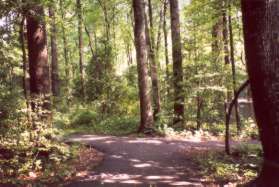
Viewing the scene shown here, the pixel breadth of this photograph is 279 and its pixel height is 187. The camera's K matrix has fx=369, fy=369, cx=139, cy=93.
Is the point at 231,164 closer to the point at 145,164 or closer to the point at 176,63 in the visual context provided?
the point at 145,164

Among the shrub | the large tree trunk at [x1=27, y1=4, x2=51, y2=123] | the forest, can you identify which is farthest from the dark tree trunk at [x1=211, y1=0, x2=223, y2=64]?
the shrub

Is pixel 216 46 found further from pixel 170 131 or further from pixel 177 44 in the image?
pixel 170 131

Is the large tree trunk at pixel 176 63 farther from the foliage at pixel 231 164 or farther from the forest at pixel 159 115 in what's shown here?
the foliage at pixel 231 164

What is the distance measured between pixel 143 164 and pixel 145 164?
0.05 m

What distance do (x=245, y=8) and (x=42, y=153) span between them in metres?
7.47

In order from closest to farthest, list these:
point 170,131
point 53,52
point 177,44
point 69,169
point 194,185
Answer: point 194,185 < point 69,169 < point 170,131 < point 177,44 < point 53,52

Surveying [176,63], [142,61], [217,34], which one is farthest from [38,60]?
[217,34]

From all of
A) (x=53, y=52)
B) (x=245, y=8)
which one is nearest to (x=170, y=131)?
(x=245, y=8)

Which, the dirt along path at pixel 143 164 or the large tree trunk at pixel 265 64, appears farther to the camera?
the dirt along path at pixel 143 164

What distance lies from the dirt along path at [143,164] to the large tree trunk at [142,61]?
1765 millimetres

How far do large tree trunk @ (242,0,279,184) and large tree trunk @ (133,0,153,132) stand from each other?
32.2 feet

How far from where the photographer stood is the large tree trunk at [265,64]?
4.89 m

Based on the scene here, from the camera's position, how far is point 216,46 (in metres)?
16.9

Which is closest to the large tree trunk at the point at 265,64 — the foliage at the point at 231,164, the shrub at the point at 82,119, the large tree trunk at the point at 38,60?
the foliage at the point at 231,164
